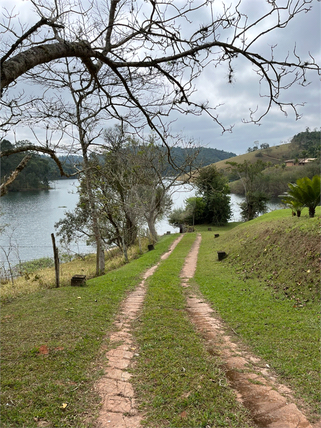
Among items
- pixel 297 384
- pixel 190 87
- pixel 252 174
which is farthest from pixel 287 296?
pixel 252 174

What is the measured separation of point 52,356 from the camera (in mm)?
4090

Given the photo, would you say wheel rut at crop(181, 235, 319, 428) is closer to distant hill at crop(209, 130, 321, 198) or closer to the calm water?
the calm water

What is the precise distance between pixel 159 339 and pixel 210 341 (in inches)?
36.1

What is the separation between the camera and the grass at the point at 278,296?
164 inches

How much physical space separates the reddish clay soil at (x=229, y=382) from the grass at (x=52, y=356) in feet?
0.68

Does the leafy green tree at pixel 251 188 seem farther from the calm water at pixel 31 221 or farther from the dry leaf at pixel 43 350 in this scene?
the dry leaf at pixel 43 350

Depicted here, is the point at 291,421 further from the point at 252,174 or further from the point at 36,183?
the point at 252,174

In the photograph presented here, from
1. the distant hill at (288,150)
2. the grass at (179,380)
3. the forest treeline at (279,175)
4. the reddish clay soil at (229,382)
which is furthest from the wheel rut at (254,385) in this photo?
the distant hill at (288,150)

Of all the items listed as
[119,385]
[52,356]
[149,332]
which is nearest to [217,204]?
[149,332]

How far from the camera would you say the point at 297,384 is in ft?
11.9

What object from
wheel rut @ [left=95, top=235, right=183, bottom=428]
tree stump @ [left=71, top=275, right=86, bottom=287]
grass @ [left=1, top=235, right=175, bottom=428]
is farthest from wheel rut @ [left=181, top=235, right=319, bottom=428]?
tree stump @ [left=71, top=275, right=86, bottom=287]

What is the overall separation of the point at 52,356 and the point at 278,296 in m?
5.71

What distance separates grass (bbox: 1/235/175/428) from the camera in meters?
2.99

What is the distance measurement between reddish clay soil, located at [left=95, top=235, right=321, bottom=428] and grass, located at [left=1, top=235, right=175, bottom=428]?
0.68 ft
